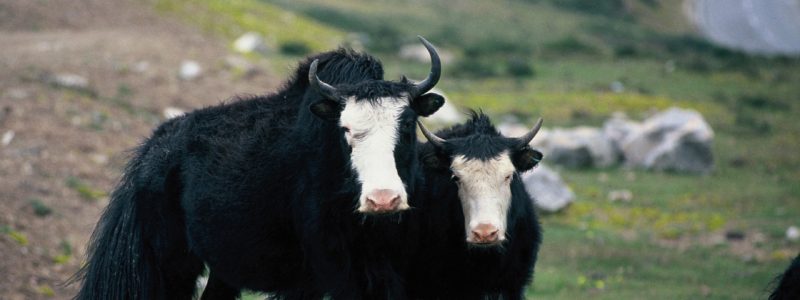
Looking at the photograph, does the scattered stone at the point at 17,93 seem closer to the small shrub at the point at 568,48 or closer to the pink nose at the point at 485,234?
the pink nose at the point at 485,234

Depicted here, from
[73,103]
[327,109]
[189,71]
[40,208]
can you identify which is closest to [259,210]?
[327,109]

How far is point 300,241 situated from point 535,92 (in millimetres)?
24368

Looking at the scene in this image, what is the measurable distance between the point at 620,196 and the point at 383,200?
14.0 m

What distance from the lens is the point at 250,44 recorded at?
2920cm

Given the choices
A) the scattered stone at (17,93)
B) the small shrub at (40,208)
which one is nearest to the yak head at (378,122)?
the small shrub at (40,208)

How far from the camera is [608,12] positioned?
64375 mm

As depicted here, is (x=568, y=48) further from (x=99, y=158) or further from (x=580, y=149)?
(x=99, y=158)

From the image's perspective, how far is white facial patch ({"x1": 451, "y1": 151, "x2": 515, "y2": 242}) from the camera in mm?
8078

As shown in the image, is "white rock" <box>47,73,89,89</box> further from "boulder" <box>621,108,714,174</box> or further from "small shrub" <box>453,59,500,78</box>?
"small shrub" <box>453,59,500,78</box>

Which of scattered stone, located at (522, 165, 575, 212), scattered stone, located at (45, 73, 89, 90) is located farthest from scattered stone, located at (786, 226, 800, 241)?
scattered stone, located at (45, 73, 89, 90)

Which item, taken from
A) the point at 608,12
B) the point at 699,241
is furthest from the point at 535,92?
the point at 608,12

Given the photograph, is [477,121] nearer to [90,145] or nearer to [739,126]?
[90,145]

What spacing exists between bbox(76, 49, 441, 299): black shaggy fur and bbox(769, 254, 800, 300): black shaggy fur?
2.56 meters

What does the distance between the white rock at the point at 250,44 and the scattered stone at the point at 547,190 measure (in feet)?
38.9
